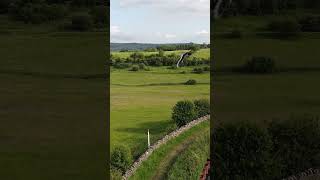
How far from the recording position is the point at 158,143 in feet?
23.5

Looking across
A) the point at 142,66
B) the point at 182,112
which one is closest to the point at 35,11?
the point at 142,66

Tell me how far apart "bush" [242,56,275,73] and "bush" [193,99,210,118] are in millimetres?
1466

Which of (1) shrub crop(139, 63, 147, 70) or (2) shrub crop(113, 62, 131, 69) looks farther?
(1) shrub crop(139, 63, 147, 70)

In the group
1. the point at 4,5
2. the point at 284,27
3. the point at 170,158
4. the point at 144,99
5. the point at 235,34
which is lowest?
the point at 170,158

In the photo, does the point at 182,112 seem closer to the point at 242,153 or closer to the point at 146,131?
the point at 146,131

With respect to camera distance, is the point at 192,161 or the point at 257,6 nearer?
the point at 192,161

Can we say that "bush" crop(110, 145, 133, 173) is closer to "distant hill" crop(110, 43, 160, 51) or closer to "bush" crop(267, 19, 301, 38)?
"distant hill" crop(110, 43, 160, 51)

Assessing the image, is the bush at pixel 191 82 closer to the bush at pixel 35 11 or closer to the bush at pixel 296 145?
the bush at pixel 296 145

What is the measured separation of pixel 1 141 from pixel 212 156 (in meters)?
3.96

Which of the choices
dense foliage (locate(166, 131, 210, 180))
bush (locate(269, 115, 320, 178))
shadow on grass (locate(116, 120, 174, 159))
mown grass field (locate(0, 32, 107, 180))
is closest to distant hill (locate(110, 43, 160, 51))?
mown grass field (locate(0, 32, 107, 180))

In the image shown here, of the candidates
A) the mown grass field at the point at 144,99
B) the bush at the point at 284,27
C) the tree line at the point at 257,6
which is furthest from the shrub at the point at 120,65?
the bush at the point at 284,27

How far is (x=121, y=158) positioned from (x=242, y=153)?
175 centimetres

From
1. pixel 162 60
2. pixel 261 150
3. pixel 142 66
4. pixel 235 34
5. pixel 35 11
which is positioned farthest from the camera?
pixel 35 11

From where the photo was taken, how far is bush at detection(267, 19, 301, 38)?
9078 mm
